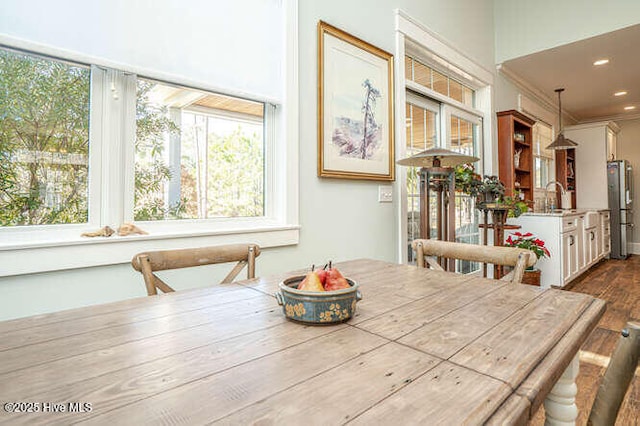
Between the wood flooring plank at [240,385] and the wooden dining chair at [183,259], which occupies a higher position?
the wooden dining chair at [183,259]

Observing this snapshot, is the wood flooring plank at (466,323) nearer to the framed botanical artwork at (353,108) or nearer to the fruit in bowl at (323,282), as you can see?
the fruit in bowl at (323,282)

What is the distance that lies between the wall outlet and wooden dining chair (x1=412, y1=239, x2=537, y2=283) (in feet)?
3.11

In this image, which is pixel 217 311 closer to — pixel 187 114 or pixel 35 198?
pixel 35 198

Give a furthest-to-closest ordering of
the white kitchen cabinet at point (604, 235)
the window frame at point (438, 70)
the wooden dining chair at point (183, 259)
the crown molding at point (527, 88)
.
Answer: the white kitchen cabinet at point (604, 235)
the crown molding at point (527, 88)
the window frame at point (438, 70)
the wooden dining chair at point (183, 259)

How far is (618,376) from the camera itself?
490mm

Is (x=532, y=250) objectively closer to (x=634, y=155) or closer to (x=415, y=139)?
(x=415, y=139)

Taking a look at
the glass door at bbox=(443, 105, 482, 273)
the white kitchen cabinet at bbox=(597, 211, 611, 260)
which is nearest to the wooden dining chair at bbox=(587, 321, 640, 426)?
the glass door at bbox=(443, 105, 482, 273)

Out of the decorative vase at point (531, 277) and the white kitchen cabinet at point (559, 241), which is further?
the white kitchen cabinet at point (559, 241)

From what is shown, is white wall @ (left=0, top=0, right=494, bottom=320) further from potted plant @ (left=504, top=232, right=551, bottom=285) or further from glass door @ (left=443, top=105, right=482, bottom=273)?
potted plant @ (left=504, top=232, right=551, bottom=285)

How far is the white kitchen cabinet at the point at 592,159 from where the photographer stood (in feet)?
19.9

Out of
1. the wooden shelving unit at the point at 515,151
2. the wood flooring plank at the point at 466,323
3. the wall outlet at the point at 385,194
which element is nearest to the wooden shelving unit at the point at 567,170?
the wooden shelving unit at the point at 515,151

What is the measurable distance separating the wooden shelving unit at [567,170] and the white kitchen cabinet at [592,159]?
62mm

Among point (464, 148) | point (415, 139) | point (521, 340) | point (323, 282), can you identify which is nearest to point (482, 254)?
point (521, 340)

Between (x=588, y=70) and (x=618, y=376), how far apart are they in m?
5.39
